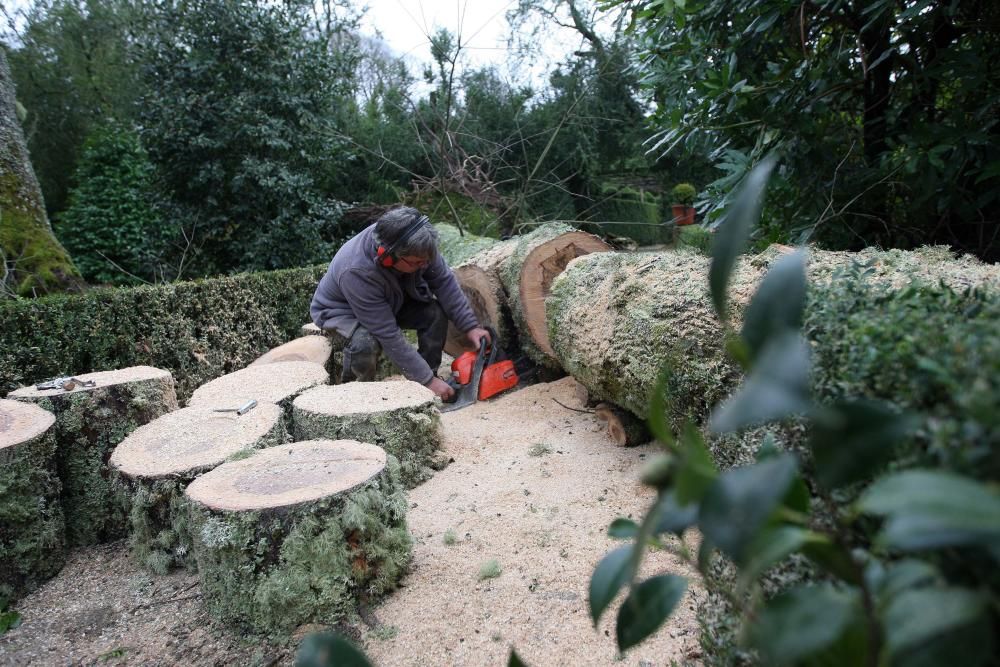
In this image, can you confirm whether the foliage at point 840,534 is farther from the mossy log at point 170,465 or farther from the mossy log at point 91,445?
the mossy log at point 91,445

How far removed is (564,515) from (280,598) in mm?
1187

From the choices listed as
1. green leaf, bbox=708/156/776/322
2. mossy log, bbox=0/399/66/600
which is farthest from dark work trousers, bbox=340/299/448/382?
green leaf, bbox=708/156/776/322

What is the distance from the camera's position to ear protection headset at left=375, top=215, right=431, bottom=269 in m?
3.89

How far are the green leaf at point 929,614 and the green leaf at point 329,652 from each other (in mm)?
405

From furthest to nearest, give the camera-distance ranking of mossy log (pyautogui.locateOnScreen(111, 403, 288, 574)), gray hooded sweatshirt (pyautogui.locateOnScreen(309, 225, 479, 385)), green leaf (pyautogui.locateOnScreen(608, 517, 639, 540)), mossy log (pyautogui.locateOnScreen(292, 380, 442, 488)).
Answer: gray hooded sweatshirt (pyautogui.locateOnScreen(309, 225, 479, 385)) < mossy log (pyautogui.locateOnScreen(292, 380, 442, 488)) < mossy log (pyautogui.locateOnScreen(111, 403, 288, 574)) < green leaf (pyautogui.locateOnScreen(608, 517, 639, 540))

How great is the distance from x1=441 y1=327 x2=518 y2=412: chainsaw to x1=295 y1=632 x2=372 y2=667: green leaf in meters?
3.77

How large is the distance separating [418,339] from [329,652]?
4157 mm

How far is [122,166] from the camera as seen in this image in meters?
9.33

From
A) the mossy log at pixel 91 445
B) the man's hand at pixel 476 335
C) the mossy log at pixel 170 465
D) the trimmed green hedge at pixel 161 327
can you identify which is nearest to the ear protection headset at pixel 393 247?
the man's hand at pixel 476 335

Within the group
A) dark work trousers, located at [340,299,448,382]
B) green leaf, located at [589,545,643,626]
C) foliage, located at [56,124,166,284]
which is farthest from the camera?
foliage, located at [56,124,166,284]

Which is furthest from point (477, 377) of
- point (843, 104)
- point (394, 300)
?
point (843, 104)

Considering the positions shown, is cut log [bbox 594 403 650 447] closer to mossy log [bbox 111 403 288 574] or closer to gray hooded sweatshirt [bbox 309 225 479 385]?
gray hooded sweatshirt [bbox 309 225 479 385]

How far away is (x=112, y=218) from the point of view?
8.75m

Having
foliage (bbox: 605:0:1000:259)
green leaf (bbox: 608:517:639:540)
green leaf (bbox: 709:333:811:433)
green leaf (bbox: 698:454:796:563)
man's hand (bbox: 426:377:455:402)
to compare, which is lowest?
man's hand (bbox: 426:377:455:402)
